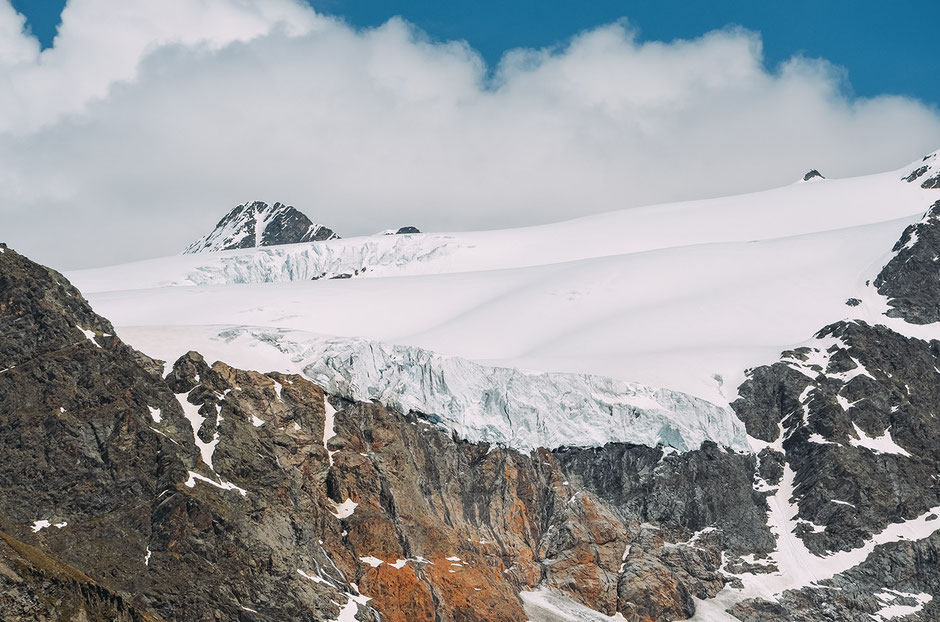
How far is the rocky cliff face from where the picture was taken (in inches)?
4567

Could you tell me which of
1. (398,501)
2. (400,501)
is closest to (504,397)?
(400,501)

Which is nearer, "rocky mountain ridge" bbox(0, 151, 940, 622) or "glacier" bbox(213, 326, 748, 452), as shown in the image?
"rocky mountain ridge" bbox(0, 151, 940, 622)

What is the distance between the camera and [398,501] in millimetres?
140625

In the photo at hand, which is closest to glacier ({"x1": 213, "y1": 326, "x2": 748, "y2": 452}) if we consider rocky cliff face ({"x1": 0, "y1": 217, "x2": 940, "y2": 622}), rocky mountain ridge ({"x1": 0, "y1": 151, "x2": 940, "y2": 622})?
rocky mountain ridge ({"x1": 0, "y1": 151, "x2": 940, "y2": 622})

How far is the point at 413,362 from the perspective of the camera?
16250cm

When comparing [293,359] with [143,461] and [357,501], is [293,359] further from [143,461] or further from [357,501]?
[143,461]

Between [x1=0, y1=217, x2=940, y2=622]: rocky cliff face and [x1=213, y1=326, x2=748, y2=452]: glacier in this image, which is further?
[x1=213, y1=326, x2=748, y2=452]: glacier

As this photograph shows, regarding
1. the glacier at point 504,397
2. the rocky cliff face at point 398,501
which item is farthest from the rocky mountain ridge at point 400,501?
the glacier at point 504,397

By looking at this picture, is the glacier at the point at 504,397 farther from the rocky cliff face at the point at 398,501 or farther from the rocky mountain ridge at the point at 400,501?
the rocky cliff face at the point at 398,501

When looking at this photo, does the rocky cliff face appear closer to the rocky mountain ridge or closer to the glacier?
the rocky mountain ridge

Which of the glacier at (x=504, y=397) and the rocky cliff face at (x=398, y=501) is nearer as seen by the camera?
the rocky cliff face at (x=398, y=501)

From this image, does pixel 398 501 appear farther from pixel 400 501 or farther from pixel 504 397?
pixel 504 397

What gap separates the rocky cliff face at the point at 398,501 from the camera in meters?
116

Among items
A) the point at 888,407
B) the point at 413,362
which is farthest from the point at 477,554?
the point at 888,407
